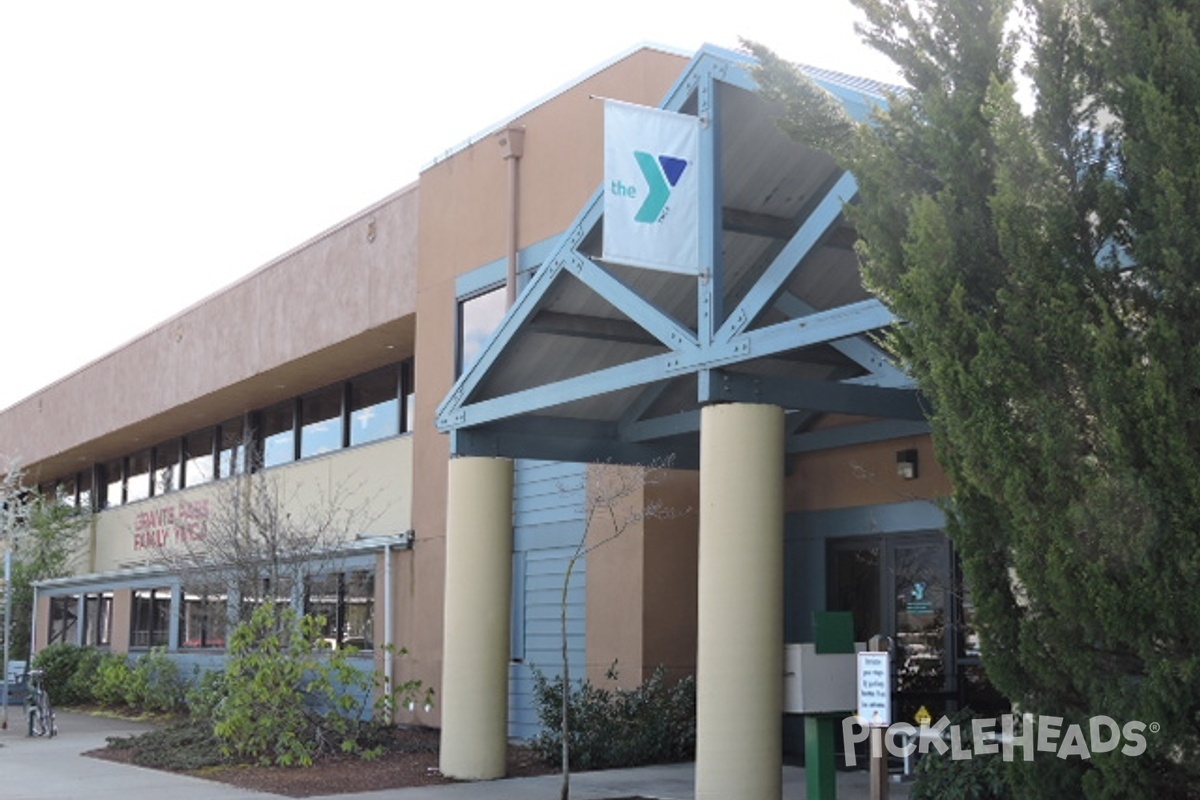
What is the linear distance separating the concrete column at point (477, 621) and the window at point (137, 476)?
22452 millimetres

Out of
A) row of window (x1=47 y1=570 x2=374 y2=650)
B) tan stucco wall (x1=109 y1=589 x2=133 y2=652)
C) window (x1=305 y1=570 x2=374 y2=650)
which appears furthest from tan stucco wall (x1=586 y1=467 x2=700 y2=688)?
tan stucco wall (x1=109 y1=589 x2=133 y2=652)

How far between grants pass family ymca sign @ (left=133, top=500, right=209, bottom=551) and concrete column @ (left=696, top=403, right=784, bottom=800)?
17.7 metres

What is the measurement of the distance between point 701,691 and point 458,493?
431cm

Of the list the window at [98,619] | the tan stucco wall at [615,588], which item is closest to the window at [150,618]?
the window at [98,619]

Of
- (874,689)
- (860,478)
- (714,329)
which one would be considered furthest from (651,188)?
(860,478)

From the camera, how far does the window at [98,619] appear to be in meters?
35.2

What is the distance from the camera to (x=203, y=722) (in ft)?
64.7

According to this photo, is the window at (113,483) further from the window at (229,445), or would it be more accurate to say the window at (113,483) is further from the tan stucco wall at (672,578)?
the tan stucco wall at (672,578)

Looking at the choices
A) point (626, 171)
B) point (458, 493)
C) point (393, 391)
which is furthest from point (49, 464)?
point (626, 171)

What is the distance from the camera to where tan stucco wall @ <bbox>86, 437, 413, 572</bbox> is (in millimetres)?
22906

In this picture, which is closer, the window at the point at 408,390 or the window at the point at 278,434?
the window at the point at 408,390

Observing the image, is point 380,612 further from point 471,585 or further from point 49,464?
point 49,464

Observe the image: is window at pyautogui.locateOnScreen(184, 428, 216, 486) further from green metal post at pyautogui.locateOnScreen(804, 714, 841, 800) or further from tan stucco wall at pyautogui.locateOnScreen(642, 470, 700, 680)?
green metal post at pyautogui.locateOnScreen(804, 714, 841, 800)

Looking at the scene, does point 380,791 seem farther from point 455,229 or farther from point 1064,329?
point 1064,329
